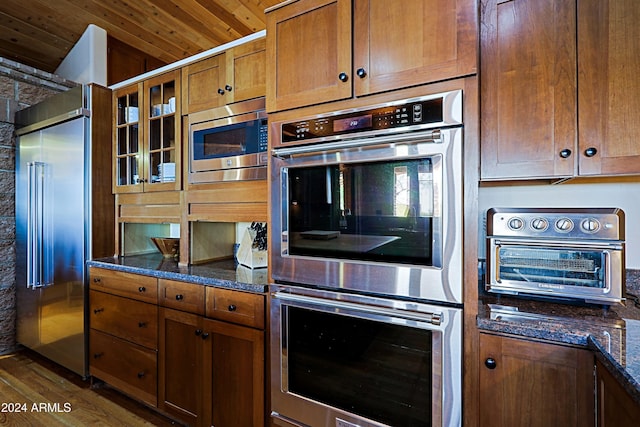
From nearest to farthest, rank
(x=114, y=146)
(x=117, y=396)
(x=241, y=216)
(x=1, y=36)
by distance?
(x=241, y=216) < (x=117, y=396) < (x=114, y=146) < (x=1, y=36)

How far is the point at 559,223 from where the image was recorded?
1278 millimetres

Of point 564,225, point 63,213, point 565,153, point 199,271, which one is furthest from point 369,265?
point 63,213

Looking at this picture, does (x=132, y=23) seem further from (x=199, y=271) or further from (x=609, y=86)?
(x=609, y=86)

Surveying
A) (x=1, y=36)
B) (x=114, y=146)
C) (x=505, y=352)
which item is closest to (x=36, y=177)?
(x=114, y=146)

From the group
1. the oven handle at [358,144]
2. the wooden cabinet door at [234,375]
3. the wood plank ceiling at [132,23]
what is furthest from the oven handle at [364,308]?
the wood plank ceiling at [132,23]

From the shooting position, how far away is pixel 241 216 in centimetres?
189

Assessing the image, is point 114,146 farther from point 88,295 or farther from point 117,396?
point 117,396

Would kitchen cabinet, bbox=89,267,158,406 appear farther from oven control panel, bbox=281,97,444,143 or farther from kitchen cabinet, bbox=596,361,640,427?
kitchen cabinet, bbox=596,361,640,427

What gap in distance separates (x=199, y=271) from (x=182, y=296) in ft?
0.54

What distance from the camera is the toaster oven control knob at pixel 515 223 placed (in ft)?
4.39

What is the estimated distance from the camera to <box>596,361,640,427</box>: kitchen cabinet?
792 mm

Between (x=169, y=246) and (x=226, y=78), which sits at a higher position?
(x=226, y=78)

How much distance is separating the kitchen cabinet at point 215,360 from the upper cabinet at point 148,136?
84cm

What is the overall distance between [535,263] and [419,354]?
611 mm
